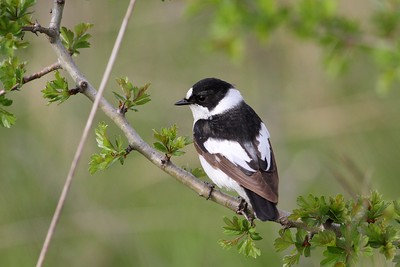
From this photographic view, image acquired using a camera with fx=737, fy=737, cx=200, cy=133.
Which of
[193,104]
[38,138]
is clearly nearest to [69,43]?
[193,104]

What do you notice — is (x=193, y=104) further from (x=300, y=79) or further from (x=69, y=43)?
(x=300, y=79)

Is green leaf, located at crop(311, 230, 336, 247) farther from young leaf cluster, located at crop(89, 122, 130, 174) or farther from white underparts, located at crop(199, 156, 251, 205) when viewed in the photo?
white underparts, located at crop(199, 156, 251, 205)

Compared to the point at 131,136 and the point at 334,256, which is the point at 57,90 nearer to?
the point at 131,136

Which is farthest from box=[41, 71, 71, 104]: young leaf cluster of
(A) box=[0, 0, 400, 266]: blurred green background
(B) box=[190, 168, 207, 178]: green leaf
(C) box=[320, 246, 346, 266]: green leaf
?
(A) box=[0, 0, 400, 266]: blurred green background

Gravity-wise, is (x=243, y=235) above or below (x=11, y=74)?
below

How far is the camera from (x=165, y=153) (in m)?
3.23

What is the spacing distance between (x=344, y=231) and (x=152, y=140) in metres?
4.29

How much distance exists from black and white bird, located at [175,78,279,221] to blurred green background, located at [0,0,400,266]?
0.74 meters

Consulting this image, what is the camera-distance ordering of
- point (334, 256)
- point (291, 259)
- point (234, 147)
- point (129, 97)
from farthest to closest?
1. point (234, 147)
2. point (129, 97)
3. point (291, 259)
4. point (334, 256)

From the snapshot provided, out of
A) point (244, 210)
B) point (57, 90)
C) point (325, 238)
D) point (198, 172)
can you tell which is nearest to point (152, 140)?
point (244, 210)

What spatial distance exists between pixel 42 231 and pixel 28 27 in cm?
263

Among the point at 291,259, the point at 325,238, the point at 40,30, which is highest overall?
the point at 40,30

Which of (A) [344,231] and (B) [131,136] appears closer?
(A) [344,231]

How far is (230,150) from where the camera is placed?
4254mm
